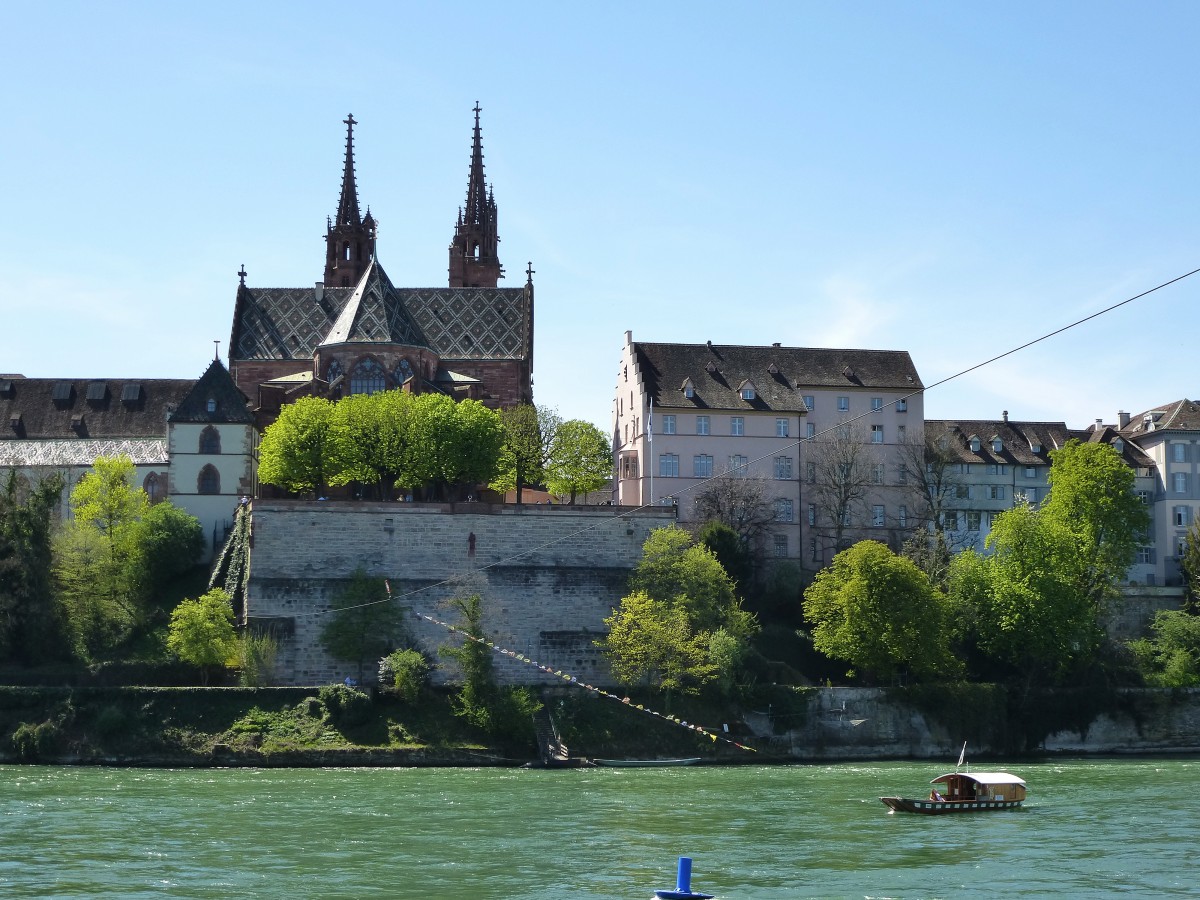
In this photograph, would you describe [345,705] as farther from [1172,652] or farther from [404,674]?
[1172,652]

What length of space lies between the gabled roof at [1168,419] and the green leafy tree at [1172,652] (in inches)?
544

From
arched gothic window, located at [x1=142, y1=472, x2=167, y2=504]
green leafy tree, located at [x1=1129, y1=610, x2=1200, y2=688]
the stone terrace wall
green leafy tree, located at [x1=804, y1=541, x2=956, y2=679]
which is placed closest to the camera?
green leafy tree, located at [x1=804, y1=541, x2=956, y2=679]

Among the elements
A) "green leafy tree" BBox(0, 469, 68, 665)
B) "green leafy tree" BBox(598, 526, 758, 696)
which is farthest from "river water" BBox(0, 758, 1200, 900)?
"green leafy tree" BBox(0, 469, 68, 665)

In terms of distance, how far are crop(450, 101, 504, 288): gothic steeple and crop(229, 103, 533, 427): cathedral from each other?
148 centimetres

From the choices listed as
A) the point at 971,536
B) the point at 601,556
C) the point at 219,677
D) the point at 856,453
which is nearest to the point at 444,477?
the point at 601,556

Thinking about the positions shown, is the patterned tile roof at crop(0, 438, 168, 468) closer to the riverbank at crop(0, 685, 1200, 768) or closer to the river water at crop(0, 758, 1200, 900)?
the riverbank at crop(0, 685, 1200, 768)

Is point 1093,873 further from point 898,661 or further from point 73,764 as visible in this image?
point 73,764

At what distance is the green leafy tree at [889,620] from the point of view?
62000 millimetres

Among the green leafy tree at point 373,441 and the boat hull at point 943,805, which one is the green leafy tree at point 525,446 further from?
the boat hull at point 943,805

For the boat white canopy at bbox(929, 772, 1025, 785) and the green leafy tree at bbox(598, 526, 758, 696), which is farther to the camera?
the green leafy tree at bbox(598, 526, 758, 696)

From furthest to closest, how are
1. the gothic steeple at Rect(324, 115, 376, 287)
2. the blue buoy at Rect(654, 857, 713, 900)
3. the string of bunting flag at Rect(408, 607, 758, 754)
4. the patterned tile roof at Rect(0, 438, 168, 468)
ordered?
the gothic steeple at Rect(324, 115, 376, 287), the patterned tile roof at Rect(0, 438, 168, 468), the string of bunting flag at Rect(408, 607, 758, 754), the blue buoy at Rect(654, 857, 713, 900)

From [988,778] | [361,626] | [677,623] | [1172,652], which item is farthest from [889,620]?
[361,626]

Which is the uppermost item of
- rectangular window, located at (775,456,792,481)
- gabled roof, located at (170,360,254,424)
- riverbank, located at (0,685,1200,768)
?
gabled roof, located at (170,360,254,424)

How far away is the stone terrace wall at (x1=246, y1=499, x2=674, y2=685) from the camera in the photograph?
207 feet
